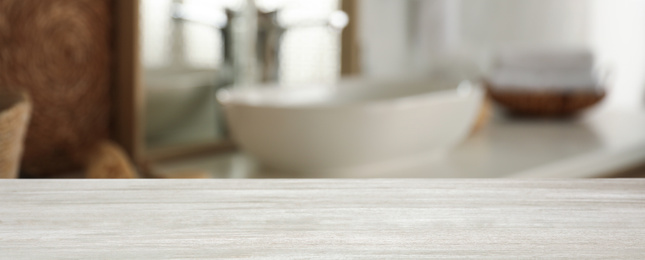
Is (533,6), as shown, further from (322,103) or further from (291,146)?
(291,146)

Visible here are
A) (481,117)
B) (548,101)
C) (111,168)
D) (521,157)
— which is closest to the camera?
(111,168)

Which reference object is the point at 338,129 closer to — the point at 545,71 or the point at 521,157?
the point at 521,157

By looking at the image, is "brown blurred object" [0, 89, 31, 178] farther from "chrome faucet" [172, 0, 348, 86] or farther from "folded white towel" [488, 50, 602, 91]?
"folded white towel" [488, 50, 602, 91]

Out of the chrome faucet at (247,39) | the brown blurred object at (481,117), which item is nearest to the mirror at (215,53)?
the chrome faucet at (247,39)

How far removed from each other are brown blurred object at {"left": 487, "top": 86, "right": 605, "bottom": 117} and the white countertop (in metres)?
0.02

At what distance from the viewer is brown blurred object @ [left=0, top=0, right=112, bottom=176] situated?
0.59 m

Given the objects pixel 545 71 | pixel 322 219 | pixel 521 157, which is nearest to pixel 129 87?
pixel 521 157

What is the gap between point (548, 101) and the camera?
107 centimetres

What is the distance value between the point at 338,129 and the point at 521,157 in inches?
10.3

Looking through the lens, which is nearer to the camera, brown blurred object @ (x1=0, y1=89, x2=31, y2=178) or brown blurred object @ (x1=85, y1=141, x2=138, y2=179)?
brown blurred object @ (x1=0, y1=89, x2=31, y2=178)

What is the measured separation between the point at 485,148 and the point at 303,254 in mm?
785

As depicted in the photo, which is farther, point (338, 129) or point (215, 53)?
point (215, 53)

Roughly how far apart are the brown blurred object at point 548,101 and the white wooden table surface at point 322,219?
1.01 metres

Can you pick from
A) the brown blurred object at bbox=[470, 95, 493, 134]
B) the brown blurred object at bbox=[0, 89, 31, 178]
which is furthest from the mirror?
the brown blurred object at bbox=[0, 89, 31, 178]
